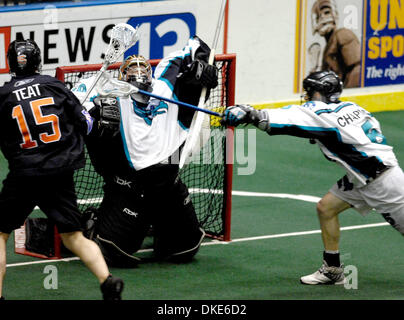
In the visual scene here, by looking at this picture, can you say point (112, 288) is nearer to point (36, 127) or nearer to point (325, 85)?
point (36, 127)

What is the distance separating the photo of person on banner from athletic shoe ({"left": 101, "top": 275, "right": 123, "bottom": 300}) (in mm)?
7420

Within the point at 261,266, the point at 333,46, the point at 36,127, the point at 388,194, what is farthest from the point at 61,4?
the point at 388,194

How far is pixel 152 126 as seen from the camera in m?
7.84

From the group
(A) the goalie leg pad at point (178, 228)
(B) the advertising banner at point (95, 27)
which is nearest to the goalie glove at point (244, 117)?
(A) the goalie leg pad at point (178, 228)

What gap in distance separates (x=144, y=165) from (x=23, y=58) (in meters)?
1.51

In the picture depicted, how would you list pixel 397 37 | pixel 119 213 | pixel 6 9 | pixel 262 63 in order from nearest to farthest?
pixel 119 213, pixel 6 9, pixel 262 63, pixel 397 37

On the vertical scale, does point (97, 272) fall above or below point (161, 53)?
below

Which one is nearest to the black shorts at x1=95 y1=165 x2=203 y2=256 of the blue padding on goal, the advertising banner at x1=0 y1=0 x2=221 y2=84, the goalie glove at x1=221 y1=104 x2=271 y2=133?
the goalie glove at x1=221 y1=104 x2=271 y2=133

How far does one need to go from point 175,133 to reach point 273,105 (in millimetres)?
5206

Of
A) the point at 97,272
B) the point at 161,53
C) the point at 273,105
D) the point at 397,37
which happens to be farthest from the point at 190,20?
the point at 97,272

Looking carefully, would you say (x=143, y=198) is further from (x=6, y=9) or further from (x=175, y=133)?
(x=6, y=9)

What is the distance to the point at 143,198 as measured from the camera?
309 inches

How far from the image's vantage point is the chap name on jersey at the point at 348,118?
6973mm

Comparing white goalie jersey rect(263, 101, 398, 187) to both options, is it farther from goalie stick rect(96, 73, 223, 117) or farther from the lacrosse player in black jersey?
the lacrosse player in black jersey
